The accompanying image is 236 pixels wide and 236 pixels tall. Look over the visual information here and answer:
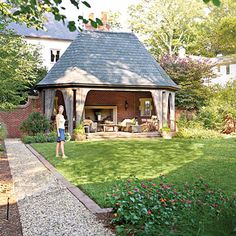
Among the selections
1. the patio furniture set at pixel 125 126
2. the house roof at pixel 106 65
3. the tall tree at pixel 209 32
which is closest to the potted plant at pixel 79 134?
the patio furniture set at pixel 125 126

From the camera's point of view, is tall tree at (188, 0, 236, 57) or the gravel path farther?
tall tree at (188, 0, 236, 57)

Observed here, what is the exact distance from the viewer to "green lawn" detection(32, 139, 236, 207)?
7.23 metres

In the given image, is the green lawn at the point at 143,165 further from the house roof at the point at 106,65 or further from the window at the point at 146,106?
the window at the point at 146,106

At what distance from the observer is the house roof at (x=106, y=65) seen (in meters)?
18.8

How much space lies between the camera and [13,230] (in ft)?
15.0

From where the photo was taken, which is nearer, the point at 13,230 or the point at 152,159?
the point at 13,230

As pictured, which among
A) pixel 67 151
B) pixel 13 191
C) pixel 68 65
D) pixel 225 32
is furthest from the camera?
pixel 225 32

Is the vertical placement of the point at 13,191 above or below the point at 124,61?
below

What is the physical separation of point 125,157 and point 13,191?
4.79 m

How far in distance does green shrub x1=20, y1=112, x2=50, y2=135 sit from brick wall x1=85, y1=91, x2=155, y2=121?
4.94 meters

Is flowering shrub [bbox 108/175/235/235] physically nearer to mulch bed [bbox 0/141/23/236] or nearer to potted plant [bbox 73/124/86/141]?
mulch bed [bbox 0/141/23/236]

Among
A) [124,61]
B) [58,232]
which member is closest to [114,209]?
[58,232]

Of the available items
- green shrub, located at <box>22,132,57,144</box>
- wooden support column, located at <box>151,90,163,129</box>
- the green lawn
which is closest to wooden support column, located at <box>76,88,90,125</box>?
→ green shrub, located at <box>22,132,57,144</box>

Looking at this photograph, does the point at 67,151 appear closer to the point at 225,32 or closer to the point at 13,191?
the point at 13,191
